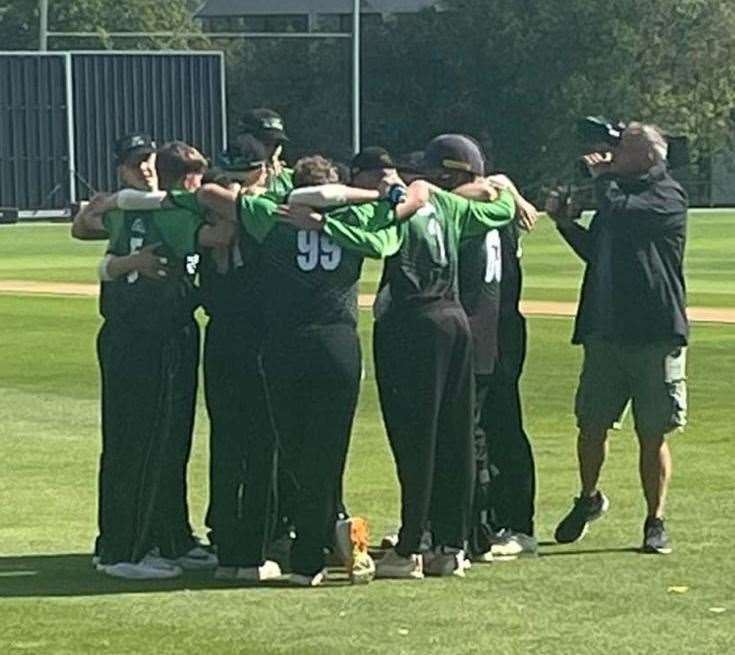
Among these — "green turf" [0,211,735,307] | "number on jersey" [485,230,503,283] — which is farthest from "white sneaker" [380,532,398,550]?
"green turf" [0,211,735,307]

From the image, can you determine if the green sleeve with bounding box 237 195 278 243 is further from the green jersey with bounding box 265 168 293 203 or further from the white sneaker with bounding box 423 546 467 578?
the white sneaker with bounding box 423 546 467 578

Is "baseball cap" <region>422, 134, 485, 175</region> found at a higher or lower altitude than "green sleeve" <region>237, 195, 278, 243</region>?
higher

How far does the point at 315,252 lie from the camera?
9.96 m

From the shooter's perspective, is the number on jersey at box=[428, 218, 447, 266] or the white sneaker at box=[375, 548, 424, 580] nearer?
the number on jersey at box=[428, 218, 447, 266]

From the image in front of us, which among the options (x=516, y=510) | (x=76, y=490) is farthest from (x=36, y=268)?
(x=516, y=510)

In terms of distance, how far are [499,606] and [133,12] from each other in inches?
3466

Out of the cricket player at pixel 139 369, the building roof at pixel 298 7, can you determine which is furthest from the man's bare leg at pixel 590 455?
the building roof at pixel 298 7

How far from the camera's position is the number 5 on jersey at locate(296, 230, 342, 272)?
9.95m

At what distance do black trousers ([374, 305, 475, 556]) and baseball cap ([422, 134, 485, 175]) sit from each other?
2.45 ft

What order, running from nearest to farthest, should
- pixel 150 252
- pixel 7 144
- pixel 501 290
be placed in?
pixel 150 252 < pixel 501 290 < pixel 7 144

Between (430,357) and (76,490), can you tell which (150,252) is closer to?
(430,357)

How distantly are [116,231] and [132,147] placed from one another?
406mm

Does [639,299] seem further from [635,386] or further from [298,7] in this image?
[298,7]

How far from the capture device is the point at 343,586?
10.2m
